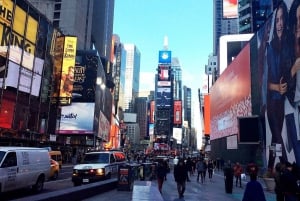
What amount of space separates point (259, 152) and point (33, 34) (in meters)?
32.7

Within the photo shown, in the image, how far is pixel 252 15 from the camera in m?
129

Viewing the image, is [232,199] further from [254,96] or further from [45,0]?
[45,0]

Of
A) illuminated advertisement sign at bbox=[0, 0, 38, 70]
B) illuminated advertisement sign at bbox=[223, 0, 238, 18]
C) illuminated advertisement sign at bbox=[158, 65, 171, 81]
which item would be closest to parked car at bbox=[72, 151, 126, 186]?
illuminated advertisement sign at bbox=[0, 0, 38, 70]

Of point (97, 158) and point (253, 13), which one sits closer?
point (97, 158)

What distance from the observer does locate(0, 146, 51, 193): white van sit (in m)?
14.2

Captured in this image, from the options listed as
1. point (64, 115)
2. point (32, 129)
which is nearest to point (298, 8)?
point (32, 129)

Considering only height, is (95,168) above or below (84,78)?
below

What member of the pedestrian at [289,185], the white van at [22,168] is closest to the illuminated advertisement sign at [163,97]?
the white van at [22,168]

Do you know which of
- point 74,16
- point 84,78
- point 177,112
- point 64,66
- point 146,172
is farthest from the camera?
point 177,112

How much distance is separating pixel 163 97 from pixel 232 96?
394 feet

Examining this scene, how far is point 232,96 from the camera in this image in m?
64.1

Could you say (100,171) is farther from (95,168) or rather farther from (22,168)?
(22,168)

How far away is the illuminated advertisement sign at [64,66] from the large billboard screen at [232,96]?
86.5ft

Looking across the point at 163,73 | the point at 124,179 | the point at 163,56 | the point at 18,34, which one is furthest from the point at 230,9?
the point at 124,179
